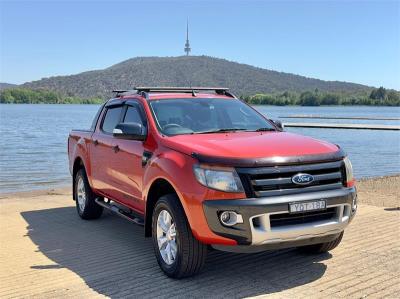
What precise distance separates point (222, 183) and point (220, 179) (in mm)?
41

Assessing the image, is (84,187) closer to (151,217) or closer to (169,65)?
(151,217)

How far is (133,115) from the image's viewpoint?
641 cm

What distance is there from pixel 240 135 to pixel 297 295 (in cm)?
180

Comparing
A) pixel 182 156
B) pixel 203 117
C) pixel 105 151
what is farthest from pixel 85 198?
pixel 182 156

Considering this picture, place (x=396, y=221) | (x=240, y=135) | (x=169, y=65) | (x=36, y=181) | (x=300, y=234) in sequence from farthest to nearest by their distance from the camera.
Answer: (x=169, y=65) → (x=36, y=181) → (x=396, y=221) → (x=240, y=135) → (x=300, y=234)

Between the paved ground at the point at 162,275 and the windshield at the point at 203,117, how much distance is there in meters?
1.50

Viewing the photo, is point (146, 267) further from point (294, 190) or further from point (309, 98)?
point (309, 98)

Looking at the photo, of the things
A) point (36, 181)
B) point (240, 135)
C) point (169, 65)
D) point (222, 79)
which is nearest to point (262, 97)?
point (222, 79)

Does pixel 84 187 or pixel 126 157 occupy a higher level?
pixel 126 157

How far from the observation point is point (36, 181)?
15.2 metres

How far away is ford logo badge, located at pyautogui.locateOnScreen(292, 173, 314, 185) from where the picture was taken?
15.0 feet

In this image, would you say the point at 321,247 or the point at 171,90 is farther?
the point at 171,90

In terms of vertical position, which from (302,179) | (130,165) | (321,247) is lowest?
(321,247)

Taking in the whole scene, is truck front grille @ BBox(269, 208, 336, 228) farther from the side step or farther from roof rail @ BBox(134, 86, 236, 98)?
roof rail @ BBox(134, 86, 236, 98)
